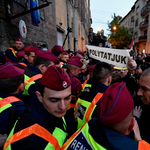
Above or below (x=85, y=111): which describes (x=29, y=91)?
above

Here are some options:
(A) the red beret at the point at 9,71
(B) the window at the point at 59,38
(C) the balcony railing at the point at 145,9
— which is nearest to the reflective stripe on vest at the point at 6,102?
(A) the red beret at the point at 9,71

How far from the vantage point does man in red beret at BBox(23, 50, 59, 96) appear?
1945mm

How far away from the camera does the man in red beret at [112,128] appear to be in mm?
823

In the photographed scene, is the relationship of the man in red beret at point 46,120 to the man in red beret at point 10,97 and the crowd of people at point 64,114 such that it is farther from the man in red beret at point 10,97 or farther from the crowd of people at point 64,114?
the man in red beret at point 10,97

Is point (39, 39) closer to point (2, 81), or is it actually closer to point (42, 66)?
point (42, 66)

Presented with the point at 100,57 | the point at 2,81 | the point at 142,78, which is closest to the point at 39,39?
the point at 100,57

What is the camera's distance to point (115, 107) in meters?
0.88

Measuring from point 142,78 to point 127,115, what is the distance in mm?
886

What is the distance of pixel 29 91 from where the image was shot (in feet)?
6.46

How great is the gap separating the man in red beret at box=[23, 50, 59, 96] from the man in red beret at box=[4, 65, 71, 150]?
0.69 metres

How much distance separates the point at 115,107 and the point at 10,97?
3.62 ft

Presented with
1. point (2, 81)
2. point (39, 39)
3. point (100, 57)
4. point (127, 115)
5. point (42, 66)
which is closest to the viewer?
point (127, 115)

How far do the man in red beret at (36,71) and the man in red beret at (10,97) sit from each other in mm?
333

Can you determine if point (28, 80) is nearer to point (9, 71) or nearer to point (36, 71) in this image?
point (36, 71)
